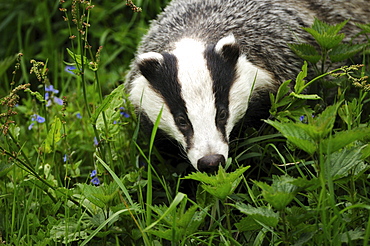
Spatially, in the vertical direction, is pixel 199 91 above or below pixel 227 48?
below

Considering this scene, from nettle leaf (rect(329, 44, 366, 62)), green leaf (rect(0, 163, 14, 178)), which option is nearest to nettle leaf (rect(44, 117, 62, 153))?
green leaf (rect(0, 163, 14, 178))

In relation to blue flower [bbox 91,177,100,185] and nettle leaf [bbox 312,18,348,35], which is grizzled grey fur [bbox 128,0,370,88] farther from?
blue flower [bbox 91,177,100,185]

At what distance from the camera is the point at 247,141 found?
2578mm

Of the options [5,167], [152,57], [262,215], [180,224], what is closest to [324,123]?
[262,215]

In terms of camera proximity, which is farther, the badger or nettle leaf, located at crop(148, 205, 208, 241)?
the badger

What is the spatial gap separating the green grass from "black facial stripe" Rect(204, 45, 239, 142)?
206mm

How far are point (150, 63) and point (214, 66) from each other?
31 cm

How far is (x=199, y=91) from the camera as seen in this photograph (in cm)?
Result: 239

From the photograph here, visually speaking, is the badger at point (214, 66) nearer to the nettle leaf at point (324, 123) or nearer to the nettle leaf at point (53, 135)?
the nettle leaf at point (53, 135)

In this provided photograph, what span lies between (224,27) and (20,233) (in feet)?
4.70

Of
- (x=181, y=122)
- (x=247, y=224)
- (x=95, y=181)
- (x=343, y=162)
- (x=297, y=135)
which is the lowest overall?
(x=95, y=181)

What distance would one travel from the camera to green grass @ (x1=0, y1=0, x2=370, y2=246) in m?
1.81

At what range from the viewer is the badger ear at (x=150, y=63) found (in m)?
2.56

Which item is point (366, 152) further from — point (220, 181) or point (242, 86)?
point (242, 86)
